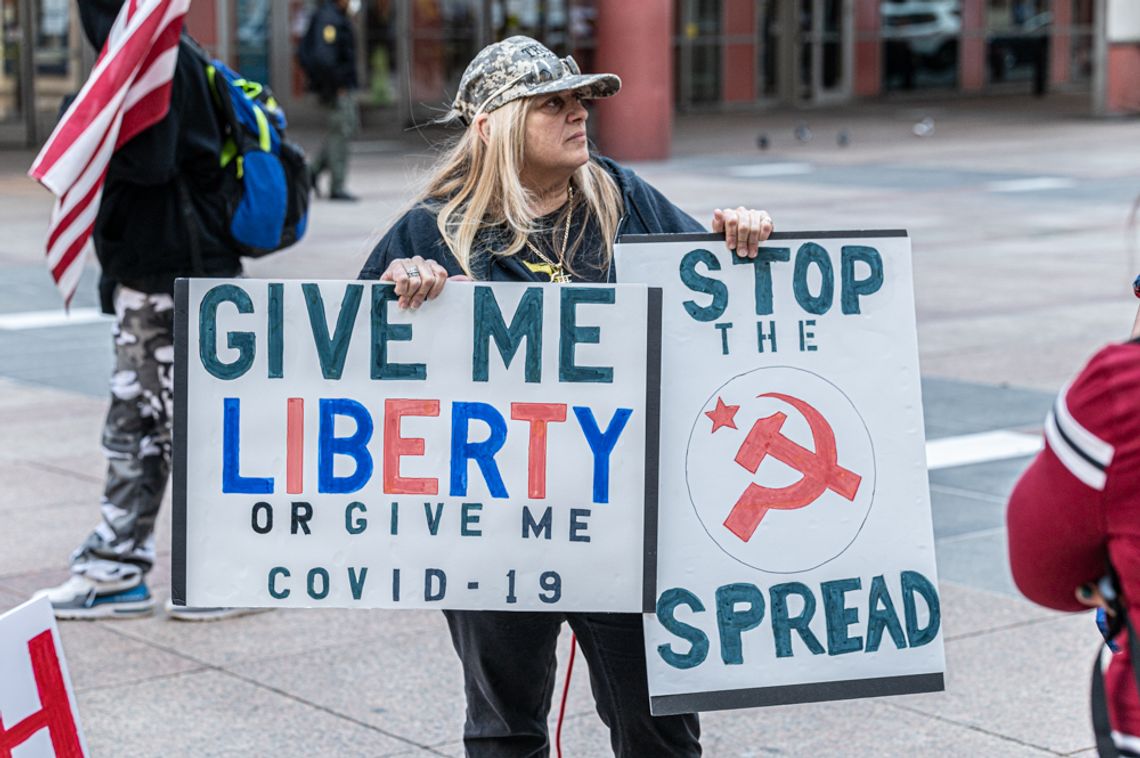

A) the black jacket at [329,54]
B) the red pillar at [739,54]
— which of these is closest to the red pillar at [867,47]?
the red pillar at [739,54]

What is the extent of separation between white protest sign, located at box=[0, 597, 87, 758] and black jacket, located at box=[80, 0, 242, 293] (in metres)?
2.46

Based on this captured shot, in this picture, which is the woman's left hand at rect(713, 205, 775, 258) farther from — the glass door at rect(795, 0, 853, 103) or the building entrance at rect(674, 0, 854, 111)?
the glass door at rect(795, 0, 853, 103)

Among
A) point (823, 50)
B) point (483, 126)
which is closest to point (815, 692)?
point (483, 126)

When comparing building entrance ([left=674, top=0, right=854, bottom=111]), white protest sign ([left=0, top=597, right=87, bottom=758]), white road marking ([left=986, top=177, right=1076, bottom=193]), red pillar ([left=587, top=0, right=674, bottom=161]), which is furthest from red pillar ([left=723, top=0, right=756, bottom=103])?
white protest sign ([left=0, top=597, right=87, bottom=758])

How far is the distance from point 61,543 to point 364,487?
3.45 meters

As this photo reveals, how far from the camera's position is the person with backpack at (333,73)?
16.9m

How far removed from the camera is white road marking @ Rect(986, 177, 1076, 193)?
18.2 meters

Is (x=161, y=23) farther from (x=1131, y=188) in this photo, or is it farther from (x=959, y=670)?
(x=1131, y=188)

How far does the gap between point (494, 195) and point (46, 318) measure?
8.72m

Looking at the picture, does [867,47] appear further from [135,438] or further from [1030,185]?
[135,438]

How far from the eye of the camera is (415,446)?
3.27m

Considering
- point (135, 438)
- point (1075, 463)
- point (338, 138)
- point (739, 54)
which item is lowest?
point (135, 438)

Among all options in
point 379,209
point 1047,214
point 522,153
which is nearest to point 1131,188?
point 1047,214

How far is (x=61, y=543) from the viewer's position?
6.40 metres
